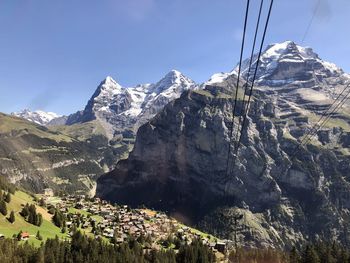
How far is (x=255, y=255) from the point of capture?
197 metres

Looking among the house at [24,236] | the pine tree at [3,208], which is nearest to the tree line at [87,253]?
the house at [24,236]

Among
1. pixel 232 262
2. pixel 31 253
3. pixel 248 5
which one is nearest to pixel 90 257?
pixel 31 253

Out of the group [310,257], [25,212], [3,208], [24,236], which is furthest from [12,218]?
[310,257]

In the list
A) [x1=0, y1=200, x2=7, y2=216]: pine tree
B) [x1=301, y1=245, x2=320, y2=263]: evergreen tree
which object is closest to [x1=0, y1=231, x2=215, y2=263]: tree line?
[x1=0, y1=200, x2=7, y2=216]: pine tree

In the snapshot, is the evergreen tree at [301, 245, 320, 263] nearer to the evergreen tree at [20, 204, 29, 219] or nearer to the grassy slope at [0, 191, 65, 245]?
the grassy slope at [0, 191, 65, 245]

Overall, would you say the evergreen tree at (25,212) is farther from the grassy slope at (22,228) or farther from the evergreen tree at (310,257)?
the evergreen tree at (310,257)

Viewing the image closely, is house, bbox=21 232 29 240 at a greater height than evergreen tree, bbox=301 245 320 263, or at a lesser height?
greater

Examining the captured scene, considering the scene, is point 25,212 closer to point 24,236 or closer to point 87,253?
point 24,236

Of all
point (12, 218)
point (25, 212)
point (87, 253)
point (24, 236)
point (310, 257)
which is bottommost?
point (87, 253)

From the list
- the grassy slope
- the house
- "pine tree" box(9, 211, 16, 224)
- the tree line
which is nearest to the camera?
the tree line

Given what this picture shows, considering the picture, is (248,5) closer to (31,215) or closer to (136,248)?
(136,248)

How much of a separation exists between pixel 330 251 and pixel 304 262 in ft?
47.5

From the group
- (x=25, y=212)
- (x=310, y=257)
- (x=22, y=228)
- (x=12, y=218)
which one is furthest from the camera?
(x=25, y=212)

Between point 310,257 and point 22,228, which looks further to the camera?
point 22,228
